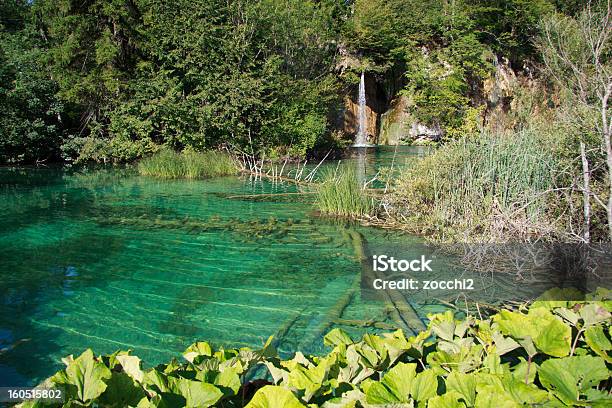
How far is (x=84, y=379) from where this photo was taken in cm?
136

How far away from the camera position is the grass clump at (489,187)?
5.30 meters

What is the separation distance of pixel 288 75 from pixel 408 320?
1443 centimetres

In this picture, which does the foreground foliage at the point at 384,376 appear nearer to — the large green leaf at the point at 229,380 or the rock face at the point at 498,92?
the large green leaf at the point at 229,380

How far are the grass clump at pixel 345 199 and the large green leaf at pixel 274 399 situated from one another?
6.39 meters

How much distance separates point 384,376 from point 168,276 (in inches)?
170

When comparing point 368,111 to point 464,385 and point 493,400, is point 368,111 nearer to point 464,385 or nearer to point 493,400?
point 464,385

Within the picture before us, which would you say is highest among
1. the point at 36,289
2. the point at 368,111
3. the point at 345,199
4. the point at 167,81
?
the point at 167,81

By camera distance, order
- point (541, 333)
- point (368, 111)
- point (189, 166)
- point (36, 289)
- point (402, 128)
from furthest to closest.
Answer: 1. point (368, 111)
2. point (402, 128)
3. point (189, 166)
4. point (36, 289)
5. point (541, 333)

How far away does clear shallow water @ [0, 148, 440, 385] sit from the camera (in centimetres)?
385

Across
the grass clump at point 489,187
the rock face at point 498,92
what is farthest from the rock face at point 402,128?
the grass clump at point 489,187

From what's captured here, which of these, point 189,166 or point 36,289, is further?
point 189,166

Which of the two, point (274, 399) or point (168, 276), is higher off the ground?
point (274, 399)

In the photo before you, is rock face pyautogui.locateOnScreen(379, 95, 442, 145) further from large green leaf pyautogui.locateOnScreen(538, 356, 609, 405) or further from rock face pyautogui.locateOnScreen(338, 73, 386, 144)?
large green leaf pyautogui.locateOnScreen(538, 356, 609, 405)

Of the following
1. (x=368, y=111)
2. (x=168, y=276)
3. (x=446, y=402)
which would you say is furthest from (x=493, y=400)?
(x=368, y=111)
